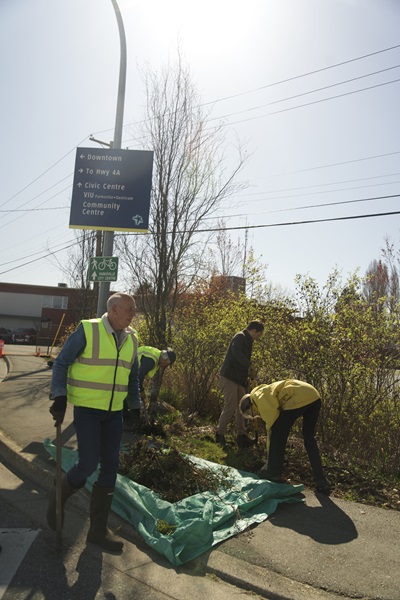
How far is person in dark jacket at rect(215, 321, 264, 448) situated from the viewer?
6.52 meters

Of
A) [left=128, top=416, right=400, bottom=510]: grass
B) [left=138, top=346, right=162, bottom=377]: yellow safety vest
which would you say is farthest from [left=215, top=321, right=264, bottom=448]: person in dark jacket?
[left=138, top=346, right=162, bottom=377]: yellow safety vest

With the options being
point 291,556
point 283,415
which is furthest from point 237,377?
point 291,556

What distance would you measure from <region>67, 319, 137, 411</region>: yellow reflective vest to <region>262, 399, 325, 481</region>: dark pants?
203cm

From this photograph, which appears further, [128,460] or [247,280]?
[247,280]

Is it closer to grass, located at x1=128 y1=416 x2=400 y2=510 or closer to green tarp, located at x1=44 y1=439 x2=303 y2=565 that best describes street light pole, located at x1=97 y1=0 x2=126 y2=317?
grass, located at x1=128 y1=416 x2=400 y2=510

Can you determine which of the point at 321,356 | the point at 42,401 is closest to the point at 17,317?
the point at 42,401

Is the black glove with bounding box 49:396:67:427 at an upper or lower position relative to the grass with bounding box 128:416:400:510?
upper

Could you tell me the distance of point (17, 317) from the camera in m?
50.7

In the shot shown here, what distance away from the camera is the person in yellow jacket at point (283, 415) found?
16.6ft

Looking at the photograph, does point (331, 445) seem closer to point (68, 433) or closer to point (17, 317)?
point (68, 433)

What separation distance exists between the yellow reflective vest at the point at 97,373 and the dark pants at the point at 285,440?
6.66ft

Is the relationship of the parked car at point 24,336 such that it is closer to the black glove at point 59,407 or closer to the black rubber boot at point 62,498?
the black rubber boot at point 62,498

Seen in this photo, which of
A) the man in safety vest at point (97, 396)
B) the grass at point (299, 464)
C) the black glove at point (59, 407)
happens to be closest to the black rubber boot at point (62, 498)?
the man in safety vest at point (97, 396)

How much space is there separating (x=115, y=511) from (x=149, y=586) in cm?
111
